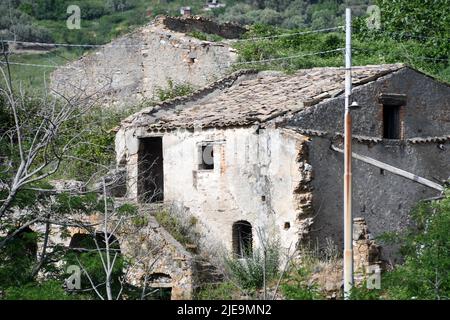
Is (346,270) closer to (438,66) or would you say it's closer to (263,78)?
(263,78)

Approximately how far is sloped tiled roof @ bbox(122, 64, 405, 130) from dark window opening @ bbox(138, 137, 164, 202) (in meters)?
0.69

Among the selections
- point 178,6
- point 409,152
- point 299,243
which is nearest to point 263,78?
point 409,152

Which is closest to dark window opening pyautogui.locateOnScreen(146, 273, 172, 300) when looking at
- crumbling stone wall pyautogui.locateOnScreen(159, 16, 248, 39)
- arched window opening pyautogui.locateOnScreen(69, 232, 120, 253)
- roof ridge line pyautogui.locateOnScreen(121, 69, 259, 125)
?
arched window opening pyautogui.locateOnScreen(69, 232, 120, 253)

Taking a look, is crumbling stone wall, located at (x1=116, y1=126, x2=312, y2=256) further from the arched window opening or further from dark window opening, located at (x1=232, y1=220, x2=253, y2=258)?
the arched window opening

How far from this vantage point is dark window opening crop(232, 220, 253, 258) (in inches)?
942

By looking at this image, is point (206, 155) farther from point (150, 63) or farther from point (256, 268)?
point (150, 63)

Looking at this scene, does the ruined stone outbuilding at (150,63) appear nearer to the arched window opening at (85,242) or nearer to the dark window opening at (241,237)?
the dark window opening at (241,237)

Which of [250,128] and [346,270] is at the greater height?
[250,128]

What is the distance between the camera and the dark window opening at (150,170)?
85.1 feet

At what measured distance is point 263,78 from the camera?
2762 cm

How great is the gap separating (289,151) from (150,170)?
15.5 feet

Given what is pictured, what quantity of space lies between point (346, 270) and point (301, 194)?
3791 millimetres

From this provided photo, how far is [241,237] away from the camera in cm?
2411
